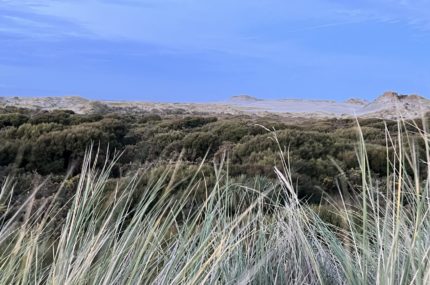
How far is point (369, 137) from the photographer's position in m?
12.9

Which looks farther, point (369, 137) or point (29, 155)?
point (369, 137)

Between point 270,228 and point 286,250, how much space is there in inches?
15.0

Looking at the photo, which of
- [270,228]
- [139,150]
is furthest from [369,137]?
[270,228]

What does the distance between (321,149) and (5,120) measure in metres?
8.40

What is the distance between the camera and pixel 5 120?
1398 centimetres

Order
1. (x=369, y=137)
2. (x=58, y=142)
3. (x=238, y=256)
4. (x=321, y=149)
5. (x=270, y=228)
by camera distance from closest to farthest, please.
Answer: (x=238, y=256), (x=270, y=228), (x=321, y=149), (x=58, y=142), (x=369, y=137)

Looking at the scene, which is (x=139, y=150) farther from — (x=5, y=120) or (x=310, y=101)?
(x=310, y=101)

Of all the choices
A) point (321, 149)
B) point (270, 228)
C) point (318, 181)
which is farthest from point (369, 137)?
point (270, 228)

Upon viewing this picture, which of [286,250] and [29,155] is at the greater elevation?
[286,250]

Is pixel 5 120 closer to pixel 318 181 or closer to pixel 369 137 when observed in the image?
pixel 369 137

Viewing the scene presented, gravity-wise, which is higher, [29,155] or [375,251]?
[375,251]

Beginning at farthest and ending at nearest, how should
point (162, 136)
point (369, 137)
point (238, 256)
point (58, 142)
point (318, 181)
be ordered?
point (369, 137) < point (162, 136) < point (58, 142) < point (318, 181) < point (238, 256)

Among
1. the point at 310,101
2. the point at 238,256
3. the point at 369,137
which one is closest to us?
the point at 238,256

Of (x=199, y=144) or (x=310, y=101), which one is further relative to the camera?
(x=310, y=101)
